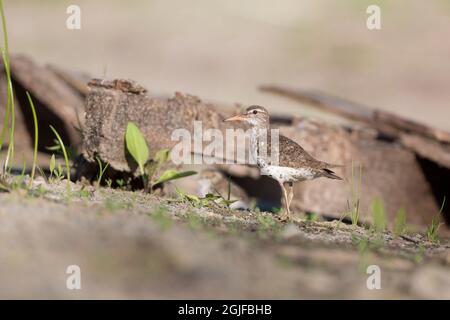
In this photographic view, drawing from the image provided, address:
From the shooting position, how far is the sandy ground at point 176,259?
3.81m

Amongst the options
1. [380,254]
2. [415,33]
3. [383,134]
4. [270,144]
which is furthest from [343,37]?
[380,254]

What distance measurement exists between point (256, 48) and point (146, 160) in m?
12.9

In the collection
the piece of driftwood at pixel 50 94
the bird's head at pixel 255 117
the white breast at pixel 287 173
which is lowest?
the white breast at pixel 287 173

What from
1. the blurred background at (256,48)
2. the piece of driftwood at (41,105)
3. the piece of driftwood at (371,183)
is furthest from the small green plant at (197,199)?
the blurred background at (256,48)

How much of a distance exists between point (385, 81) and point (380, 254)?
13.4 m

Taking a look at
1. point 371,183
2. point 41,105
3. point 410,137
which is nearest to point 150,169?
point 41,105

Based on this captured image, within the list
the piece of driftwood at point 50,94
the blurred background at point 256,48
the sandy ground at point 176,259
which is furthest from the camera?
the blurred background at point 256,48

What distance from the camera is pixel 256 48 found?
19391 millimetres

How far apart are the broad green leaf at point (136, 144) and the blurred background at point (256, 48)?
314 inches

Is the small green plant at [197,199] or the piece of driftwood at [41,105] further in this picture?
the piece of driftwood at [41,105]

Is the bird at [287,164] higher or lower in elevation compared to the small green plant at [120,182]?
higher

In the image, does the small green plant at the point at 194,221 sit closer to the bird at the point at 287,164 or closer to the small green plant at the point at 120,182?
the bird at the point at 287,164

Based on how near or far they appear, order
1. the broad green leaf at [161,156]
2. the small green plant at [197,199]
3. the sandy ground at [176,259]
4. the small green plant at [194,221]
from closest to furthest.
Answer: the sandy ground at [176,259]
the small green plant at [194,221]
the small green plant at [197,199]
the broad green leaf at [161,156]

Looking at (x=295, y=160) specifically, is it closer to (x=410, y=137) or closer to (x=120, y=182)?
(x=120, y=182)
